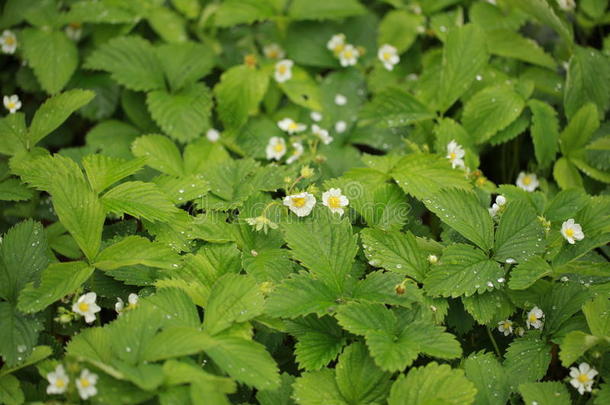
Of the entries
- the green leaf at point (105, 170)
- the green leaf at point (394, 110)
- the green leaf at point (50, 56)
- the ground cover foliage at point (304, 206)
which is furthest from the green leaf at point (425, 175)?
the green leaf at point (50, 56)

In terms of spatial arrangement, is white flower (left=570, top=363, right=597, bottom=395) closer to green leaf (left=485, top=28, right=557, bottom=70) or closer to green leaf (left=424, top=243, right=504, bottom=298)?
green leaf (left=424, top=243, right=504, bottom=298)

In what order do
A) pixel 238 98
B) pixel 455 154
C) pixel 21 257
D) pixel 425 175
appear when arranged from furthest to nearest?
pixel 238 98 < pixel 455 154 < pixel 425 175 < pixel 21 257

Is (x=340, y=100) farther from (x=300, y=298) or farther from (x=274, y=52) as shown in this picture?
(x=300, y=298)

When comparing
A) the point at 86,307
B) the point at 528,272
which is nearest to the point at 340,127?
the point at 528,272

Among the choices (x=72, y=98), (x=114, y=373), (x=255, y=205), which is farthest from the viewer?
(x=72, y=98)

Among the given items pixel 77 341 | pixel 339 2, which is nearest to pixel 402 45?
pixel 339 2

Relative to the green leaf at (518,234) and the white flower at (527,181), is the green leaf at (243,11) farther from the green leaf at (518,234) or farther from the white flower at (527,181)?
the green leaf at (518,234)

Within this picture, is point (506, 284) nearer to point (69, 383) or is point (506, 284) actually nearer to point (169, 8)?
point (69, 383)
